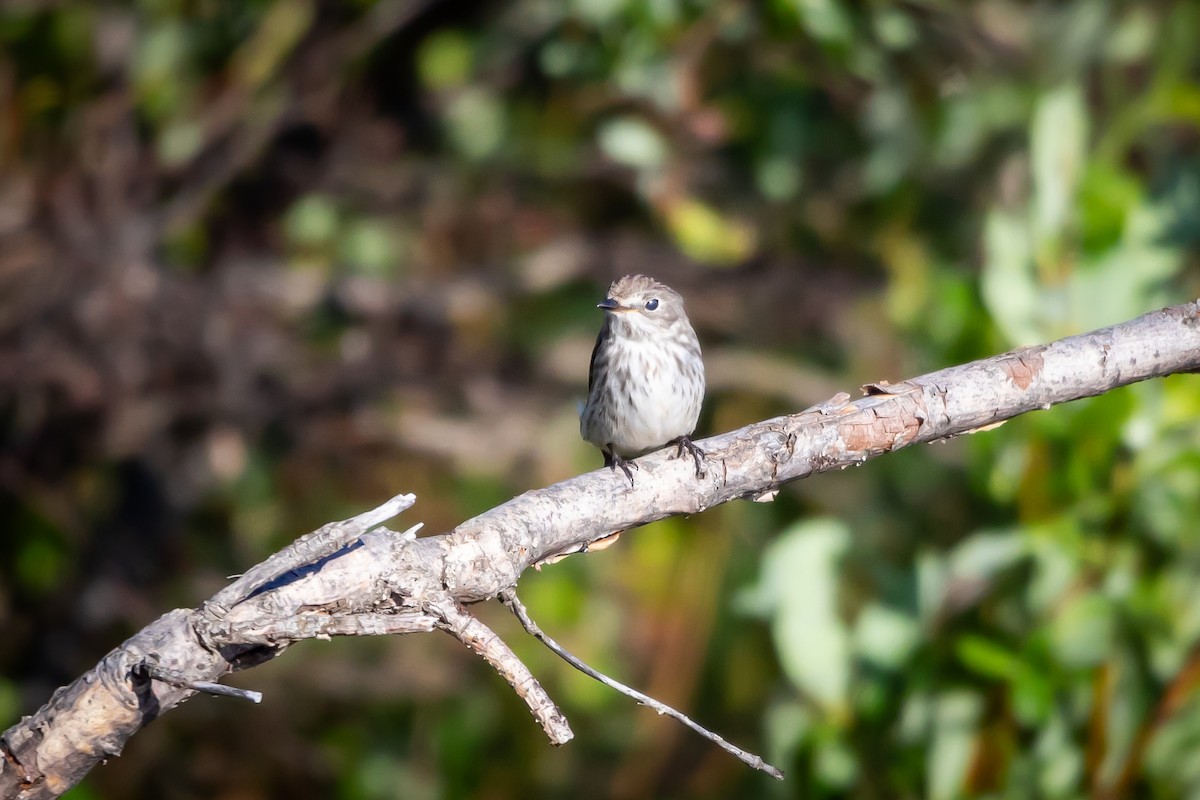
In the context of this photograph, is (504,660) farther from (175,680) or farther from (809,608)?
(809,608)

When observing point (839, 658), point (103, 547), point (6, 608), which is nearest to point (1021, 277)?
point (839, 658)

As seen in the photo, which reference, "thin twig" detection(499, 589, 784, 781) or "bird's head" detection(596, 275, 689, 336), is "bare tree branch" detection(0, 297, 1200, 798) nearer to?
"thin twig" detection(499, 589, 784, 781)

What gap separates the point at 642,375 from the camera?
16.1ft

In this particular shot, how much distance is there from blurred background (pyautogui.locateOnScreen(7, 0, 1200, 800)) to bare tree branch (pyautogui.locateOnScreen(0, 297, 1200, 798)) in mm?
1822

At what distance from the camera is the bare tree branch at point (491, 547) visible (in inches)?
93.0

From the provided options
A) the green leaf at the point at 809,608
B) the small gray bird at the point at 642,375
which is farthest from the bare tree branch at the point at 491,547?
the small gray bird at the point at 642,375

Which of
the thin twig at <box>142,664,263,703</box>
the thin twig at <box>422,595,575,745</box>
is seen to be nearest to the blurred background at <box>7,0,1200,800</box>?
the thin twig at <box>422,595,575,745</box>

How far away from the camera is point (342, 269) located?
6.59 m

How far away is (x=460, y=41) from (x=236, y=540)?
9.14 feet

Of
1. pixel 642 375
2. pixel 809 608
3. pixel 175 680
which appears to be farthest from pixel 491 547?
pixel 642 375

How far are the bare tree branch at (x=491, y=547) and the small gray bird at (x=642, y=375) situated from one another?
1508 mm

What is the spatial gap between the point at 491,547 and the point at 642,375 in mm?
2345

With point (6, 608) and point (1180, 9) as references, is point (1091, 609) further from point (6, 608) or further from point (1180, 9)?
point (6, 608)

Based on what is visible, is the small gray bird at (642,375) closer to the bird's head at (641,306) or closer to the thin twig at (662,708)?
the bird's head at (641,306)
